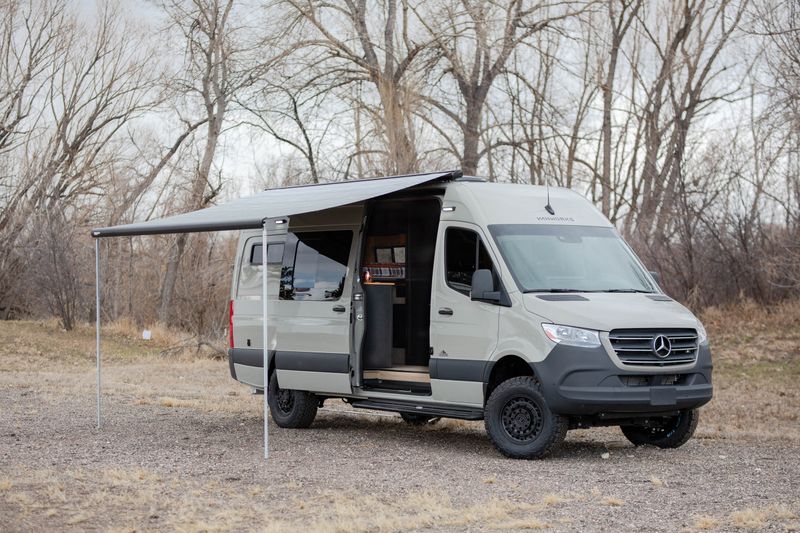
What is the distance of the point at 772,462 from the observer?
9.95 m

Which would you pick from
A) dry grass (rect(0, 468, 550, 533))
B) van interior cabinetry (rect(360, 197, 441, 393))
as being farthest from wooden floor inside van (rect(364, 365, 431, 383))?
dry grass (rect(0, 468, 550, 533))

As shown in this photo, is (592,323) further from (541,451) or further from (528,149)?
(528,149)

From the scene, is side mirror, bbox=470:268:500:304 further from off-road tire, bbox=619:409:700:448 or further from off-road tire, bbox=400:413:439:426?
off-road tire, bbox=400:413:439:426

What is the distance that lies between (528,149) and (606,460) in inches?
729

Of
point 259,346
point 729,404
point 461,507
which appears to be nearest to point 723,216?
point 729,404

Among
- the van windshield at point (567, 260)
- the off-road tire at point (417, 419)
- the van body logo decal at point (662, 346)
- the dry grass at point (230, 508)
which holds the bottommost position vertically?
the dry grass at point (230, 508)

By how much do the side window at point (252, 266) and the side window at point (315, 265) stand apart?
10.3 inches

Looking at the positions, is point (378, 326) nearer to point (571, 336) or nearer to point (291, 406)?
point (291, 406)

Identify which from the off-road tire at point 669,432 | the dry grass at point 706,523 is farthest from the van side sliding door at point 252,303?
the dry grass at point 706,523

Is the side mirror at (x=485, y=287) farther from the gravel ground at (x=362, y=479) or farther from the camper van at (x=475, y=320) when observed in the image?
the gravel ground at (x=362, y=479)

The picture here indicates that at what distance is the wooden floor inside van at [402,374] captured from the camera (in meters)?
11.4

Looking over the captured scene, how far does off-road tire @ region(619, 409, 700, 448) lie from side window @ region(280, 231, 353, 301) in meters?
3.39

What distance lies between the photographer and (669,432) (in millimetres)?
10883

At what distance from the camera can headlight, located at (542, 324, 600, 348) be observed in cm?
963
